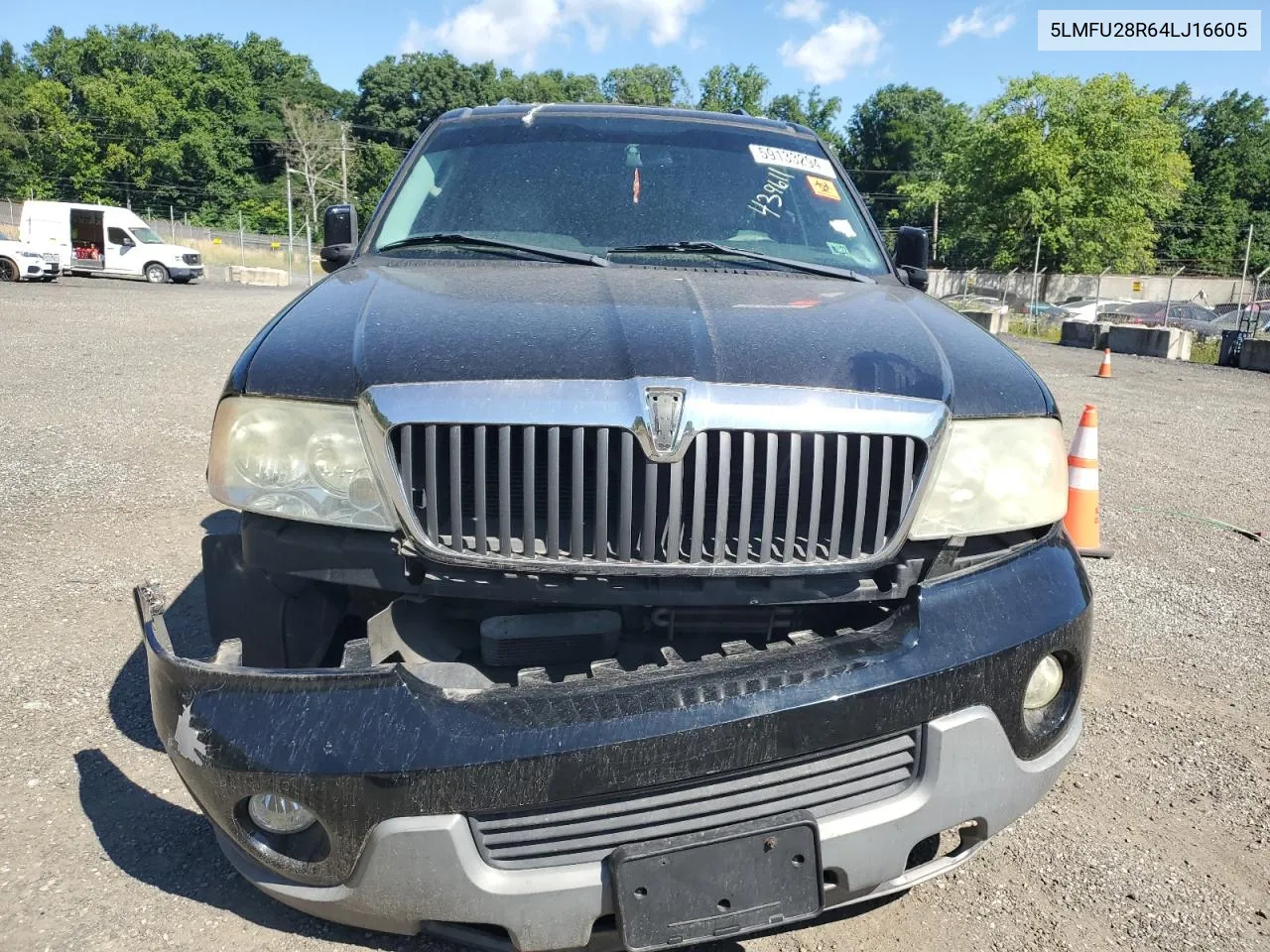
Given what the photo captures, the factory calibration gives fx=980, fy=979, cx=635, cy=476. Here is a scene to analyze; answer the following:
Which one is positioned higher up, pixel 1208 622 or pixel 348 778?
pixel 348 778

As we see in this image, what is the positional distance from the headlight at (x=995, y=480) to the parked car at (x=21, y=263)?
31.8m

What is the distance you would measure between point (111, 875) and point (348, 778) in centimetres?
109

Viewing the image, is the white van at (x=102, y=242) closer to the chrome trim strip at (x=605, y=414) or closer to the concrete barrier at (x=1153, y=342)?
the concrete barrier at (x=1153, y=342)

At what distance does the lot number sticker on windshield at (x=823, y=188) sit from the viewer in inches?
140

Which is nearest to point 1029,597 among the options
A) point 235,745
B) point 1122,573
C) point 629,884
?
point 629,884

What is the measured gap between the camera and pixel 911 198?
71.7m

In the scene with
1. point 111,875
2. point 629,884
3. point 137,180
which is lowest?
point 111,875

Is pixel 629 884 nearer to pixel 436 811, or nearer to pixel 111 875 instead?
pixel 436 811

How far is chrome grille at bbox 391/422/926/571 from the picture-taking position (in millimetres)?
1867

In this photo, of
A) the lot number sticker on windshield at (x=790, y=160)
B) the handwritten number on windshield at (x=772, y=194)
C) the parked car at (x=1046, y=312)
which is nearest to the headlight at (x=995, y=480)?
the handwritten number on windshield at (x=772, y=194)

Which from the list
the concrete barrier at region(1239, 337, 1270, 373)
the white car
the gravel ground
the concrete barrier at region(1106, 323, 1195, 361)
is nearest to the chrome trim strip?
the gravel ground

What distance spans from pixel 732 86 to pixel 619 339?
98.2m

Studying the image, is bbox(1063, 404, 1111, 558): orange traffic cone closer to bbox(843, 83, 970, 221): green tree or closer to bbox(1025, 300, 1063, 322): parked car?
bbox(1025, 300, 1063, 322): parked car

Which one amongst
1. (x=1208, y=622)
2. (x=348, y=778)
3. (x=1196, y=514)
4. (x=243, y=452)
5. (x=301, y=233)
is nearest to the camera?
(x=348, y=778)
